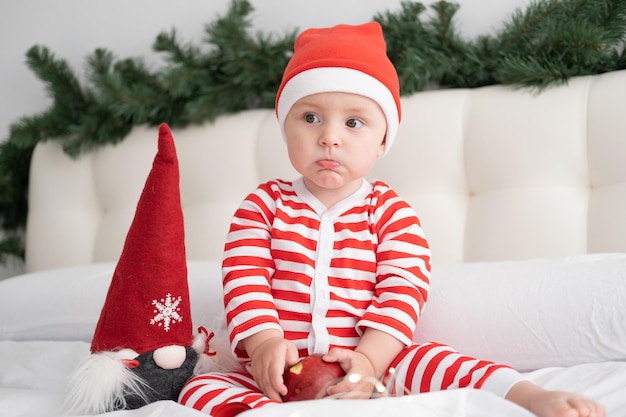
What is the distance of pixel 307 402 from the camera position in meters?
0.73

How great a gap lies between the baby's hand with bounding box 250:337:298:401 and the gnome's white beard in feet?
0.52

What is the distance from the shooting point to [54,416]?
34.6 inches

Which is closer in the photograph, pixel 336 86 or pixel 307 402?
pixel 307 402

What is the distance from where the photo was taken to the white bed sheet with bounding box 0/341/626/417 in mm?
696

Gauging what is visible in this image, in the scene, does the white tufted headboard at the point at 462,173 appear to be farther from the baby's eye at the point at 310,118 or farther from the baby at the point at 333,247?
the baby's eye at the point at 310,118

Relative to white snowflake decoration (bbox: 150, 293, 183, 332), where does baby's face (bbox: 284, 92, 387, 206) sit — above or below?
above

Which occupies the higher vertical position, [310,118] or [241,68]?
[241,68]

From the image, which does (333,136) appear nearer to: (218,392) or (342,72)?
(342,72)

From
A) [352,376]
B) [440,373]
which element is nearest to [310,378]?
[352,376]

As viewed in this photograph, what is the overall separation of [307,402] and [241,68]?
3.92ft

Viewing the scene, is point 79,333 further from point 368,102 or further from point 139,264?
point 368,102

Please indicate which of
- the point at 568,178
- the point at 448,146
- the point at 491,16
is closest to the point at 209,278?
the point at 448,146

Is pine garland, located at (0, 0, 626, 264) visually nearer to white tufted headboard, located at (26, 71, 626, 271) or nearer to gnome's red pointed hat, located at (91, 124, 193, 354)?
white tufted headboard, located at (26, 71, 626, 271)

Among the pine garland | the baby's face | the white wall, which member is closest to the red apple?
the baby's face
